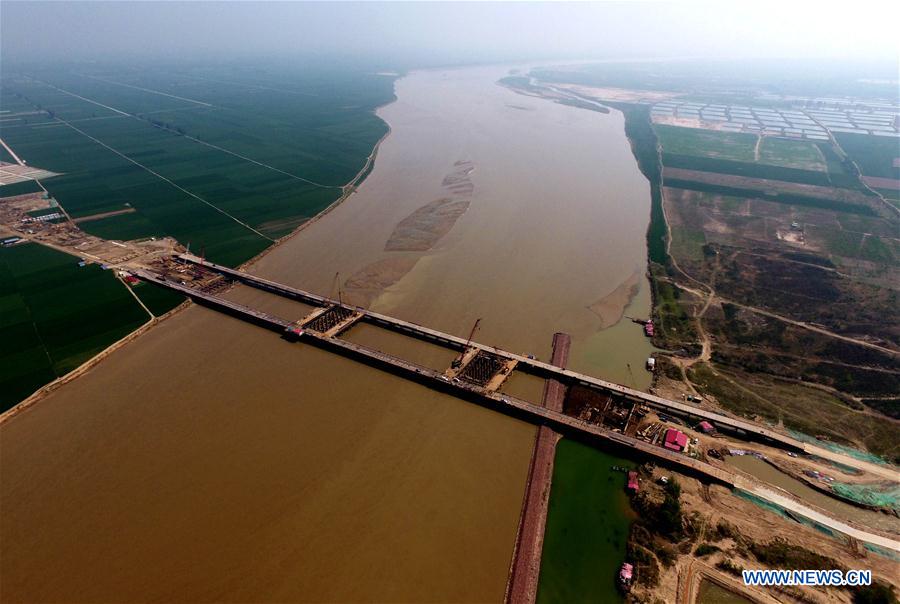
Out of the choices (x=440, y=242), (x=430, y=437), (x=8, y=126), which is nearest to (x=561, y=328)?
(x=430, y=437)

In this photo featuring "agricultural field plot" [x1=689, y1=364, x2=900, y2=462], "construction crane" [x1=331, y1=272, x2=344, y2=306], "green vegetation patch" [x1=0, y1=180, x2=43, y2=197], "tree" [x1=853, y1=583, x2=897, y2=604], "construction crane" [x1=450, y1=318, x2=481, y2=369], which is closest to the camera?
"tree" [x1=853, y1=583, x2=897, y2=604]

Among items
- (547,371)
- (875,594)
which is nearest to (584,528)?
(547,371)

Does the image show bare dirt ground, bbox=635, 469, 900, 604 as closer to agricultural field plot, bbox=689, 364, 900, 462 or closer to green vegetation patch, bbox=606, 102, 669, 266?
agricultural field plot, bbox=689, 364, 900, 462

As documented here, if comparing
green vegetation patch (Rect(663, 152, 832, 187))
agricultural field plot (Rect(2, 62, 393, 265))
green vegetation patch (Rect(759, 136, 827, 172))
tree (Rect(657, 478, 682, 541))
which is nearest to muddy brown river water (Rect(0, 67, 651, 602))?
tree (Rect(657, 478, 682, 541))

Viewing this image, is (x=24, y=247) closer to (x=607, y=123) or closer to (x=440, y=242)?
(x=440, y=242)

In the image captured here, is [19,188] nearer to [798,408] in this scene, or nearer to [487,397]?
[487,397]

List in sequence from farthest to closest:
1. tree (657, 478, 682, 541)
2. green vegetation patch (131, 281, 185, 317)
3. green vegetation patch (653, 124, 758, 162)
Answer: green vegetation patch (653, 124, 758, 162) → green vegetation patch (131, 281, 185, 317) → tree (657, 478, 682, 541)

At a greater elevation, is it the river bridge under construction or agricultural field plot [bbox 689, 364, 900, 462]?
agricultural field plot [bbox 689, 364, 900, 462]
